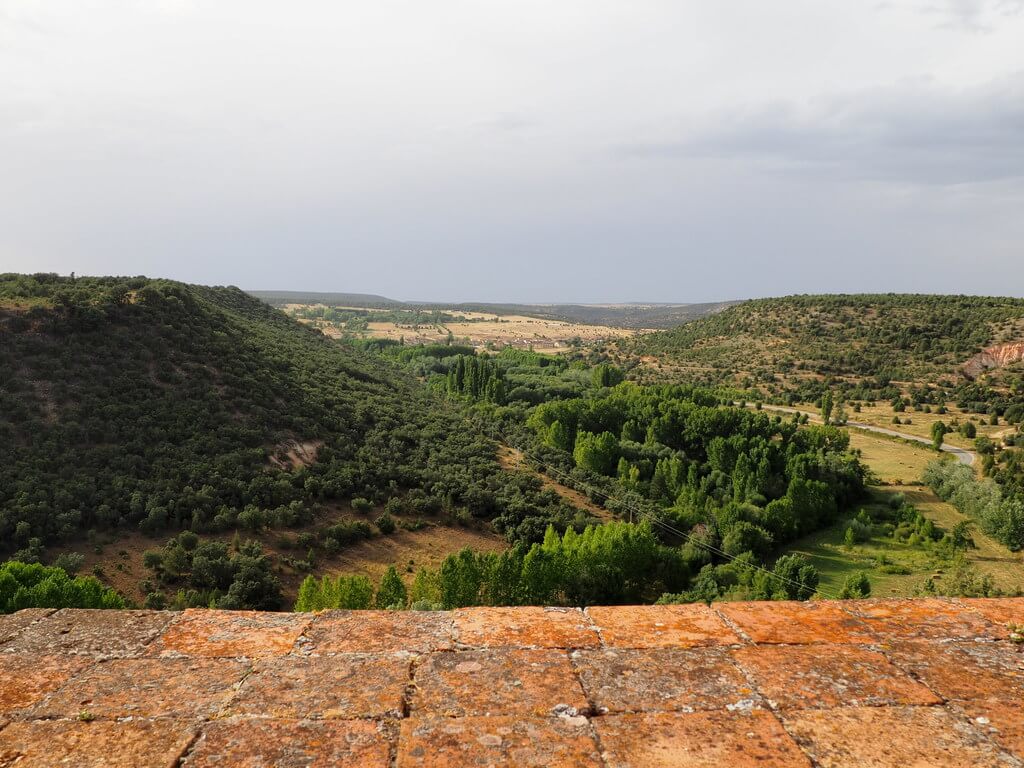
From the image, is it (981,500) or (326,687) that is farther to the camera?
(981,500)

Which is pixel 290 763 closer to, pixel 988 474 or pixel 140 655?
pixel 140 655

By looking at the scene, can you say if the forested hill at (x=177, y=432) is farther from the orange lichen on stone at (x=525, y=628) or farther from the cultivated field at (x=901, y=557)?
the orange lichen on stone at (x=525, y=628)

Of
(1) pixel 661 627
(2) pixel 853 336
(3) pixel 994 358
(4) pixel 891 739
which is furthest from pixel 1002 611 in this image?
(2) pixel 853 336

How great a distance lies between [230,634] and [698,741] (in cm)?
271

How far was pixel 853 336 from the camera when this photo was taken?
93.7 meters

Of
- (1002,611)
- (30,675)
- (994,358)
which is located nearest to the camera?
(30,675)

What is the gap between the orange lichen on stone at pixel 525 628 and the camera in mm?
3385

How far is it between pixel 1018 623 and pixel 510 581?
21583 millimetres

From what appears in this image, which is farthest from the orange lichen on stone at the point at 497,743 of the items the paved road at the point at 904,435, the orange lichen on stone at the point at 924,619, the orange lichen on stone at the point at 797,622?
the paved road at the point at 904,435

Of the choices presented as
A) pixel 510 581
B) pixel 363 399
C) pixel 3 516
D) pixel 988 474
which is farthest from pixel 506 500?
pixel 988 474

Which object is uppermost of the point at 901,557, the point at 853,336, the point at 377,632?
the point at 853,336

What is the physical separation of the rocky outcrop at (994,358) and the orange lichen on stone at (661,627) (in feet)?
302

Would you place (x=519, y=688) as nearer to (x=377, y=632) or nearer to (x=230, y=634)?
(x=377, y=632)

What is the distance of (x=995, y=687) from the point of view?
3.00 m
